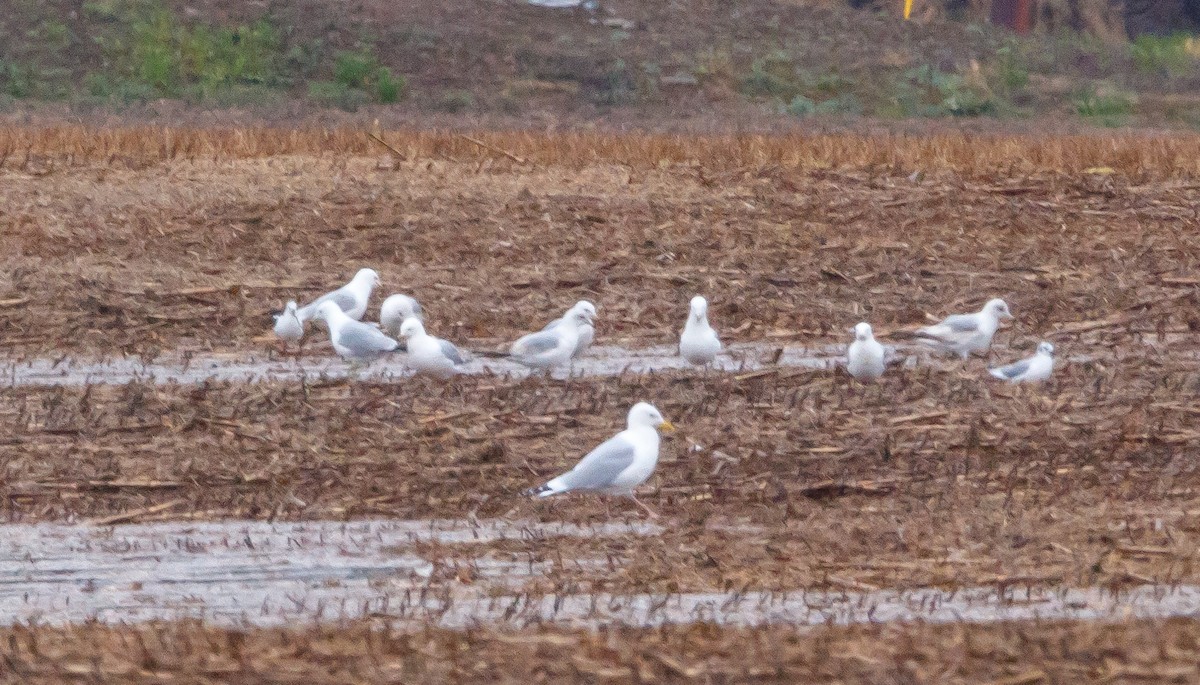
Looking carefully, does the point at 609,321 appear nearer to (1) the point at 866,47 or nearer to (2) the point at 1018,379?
(2) the point at 1018,379

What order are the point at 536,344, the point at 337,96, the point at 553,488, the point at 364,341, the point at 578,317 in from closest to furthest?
1. the point at 553,488
2. the point at 536,344
3. the point at 364,341
4. the point at 578,317
5. the point at 337,96

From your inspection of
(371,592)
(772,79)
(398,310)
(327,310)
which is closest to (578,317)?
(398,310)

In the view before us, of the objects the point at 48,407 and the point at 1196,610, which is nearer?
the point at 1196,610

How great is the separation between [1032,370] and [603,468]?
12.2 ft

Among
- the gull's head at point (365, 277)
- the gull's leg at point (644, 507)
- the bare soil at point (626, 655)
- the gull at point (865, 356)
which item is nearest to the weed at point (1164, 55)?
the gull's head at point (365, 277)

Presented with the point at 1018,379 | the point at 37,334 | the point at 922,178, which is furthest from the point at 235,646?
the point at 922,178

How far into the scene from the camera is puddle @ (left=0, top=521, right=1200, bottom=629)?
→ 20.4ft

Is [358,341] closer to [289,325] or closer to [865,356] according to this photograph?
[289,325]

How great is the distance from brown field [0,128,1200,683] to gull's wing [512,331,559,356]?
0.23 m

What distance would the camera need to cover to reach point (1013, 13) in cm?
4778

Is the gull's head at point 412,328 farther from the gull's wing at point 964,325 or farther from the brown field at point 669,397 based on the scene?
the gull's wing at point 964,325

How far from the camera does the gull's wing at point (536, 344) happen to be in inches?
431

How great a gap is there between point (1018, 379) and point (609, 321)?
3.45 metres

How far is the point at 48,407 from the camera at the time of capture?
1002 cm
